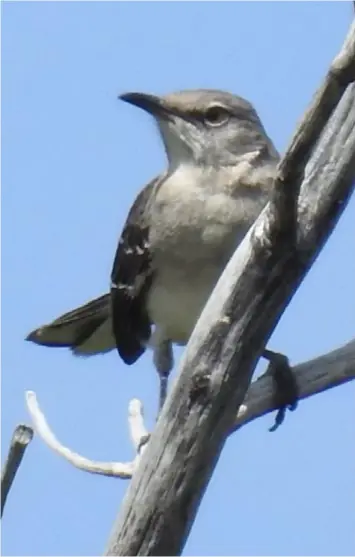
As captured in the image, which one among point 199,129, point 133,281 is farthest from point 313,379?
point 199,129

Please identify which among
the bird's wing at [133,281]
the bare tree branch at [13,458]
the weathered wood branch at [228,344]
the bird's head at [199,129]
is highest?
Result: the bird's head at [199,129]

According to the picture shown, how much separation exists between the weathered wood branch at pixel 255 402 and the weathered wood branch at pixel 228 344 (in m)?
0.85

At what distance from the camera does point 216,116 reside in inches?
265

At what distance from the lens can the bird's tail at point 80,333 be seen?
24.0 ft

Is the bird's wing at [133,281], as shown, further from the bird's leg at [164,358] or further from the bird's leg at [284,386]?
the bird's leg at [284,386]

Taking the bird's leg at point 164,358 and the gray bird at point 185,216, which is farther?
the bird's leg at point 164,358

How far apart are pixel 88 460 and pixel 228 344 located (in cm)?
→ 121

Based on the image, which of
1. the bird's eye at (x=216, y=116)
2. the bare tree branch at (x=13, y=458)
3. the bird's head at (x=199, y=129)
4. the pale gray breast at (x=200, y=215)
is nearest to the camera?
the bare tree branch at (x=13, y=458)

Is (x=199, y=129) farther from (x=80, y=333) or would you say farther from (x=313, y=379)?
(x=313, y=379)

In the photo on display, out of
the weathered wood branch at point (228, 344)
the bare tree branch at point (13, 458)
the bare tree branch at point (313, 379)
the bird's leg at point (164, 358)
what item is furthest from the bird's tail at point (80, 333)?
the bare tree branch at point (13, 458)

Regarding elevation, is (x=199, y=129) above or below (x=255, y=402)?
above

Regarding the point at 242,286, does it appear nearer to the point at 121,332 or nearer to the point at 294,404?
the point at 294,404

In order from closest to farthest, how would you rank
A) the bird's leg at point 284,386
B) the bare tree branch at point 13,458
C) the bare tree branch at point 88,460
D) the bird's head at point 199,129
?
the bare tree branch at point 13,458 → the bare tree branch at point 88,460 → the bird's leg at point 284,386 → the bird's head at point 199,129

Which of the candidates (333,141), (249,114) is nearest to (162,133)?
(249,114)
